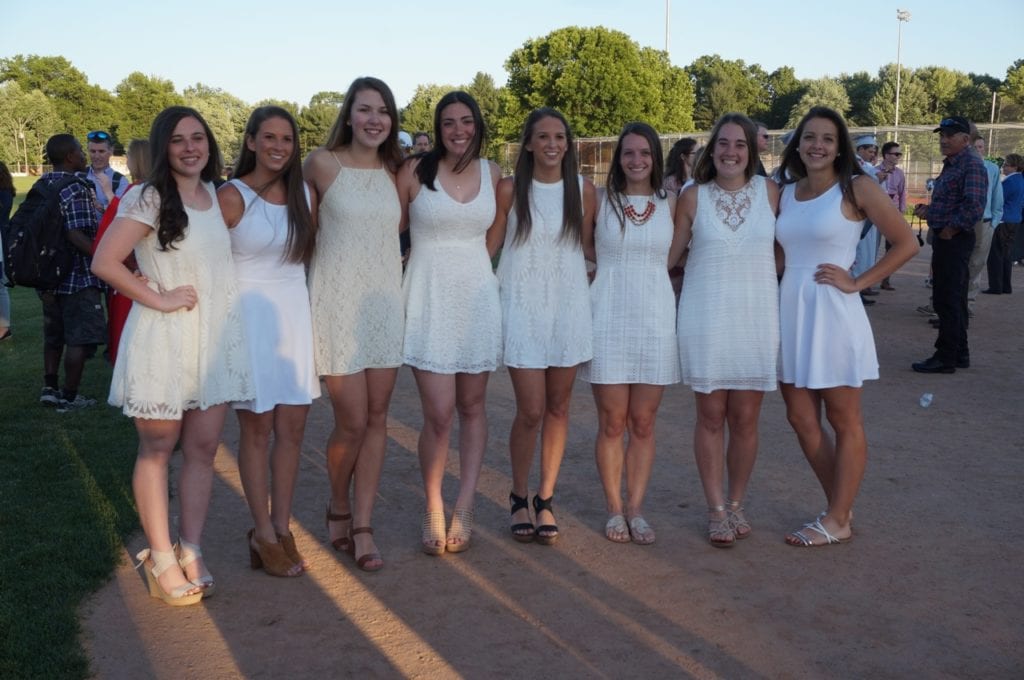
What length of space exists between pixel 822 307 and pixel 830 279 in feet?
0.45

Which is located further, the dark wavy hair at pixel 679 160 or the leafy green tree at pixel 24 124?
the leafy green tree at pixel 24 124

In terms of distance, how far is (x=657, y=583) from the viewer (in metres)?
4.02

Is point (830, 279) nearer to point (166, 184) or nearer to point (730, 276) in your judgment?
point (730, 276)

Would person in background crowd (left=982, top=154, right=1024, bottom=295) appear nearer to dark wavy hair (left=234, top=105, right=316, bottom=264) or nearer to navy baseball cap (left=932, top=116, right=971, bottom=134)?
navy baseball cap (left=932, top=116, right=971, bottom=134)

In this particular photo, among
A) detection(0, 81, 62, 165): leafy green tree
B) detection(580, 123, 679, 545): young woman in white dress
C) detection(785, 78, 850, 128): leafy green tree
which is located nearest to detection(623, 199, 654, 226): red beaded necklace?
detection(580, 123, 679, 545): young woman in white dress

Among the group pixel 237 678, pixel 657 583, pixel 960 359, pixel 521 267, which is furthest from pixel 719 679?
pixel 960 359

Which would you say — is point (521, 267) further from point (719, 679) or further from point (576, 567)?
point (719, 679)

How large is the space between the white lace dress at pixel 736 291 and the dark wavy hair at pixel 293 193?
185 centimetres

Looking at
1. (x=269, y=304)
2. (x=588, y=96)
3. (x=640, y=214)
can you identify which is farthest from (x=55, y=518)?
(x=588, y=96)

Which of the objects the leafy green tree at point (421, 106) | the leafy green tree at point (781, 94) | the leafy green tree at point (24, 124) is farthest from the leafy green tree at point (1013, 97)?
the leafy green tree at point (24, 124)

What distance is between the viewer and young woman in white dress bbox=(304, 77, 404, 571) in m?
4.05

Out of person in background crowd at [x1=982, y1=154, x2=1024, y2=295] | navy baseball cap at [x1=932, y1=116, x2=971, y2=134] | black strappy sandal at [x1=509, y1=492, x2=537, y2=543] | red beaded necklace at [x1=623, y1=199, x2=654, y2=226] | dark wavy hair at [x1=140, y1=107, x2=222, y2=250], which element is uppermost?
navy baseball cap at [x1=932, y1=116, x2=971, y2=134]

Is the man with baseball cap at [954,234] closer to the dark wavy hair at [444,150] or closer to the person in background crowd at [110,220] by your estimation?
the dark wavy hair at [444,150]

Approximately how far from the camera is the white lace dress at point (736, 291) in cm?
429
